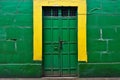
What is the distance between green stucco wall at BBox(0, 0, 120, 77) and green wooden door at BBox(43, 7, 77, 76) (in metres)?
0.45

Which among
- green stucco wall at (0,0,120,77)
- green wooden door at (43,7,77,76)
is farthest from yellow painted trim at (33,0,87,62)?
green wooden door at (43,7,77,76)

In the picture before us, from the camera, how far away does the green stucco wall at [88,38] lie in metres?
13.4

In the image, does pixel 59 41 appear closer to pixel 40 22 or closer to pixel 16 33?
pixel 40 22

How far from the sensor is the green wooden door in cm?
1365

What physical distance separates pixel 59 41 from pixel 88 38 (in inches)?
39.2

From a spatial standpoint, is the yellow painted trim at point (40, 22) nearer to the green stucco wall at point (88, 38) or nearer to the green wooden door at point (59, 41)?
the green stucco wall at point (88, 38)

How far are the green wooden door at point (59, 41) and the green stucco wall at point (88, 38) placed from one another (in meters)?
0.45

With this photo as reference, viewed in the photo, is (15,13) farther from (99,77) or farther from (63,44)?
(99,77)

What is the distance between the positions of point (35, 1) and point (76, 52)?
2.22 meters

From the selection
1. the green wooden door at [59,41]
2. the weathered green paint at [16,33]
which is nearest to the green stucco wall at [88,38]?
the weathered green paint at [16,33]

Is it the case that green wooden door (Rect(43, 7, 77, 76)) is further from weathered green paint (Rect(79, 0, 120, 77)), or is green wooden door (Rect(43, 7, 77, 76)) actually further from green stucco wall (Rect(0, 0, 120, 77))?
weathered green paint (Rect(79, 0, 120, 77))

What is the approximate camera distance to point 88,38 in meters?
13.5

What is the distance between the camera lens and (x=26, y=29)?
13453 mm

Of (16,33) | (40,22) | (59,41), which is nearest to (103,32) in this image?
(59,41)
